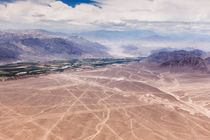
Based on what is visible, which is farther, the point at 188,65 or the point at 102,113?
the point at 188,65

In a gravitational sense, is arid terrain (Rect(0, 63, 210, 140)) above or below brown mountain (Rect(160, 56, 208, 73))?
below

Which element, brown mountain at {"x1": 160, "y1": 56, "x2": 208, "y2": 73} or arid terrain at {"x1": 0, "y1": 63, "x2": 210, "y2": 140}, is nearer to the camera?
arid terrain at {"x1": 0, "y1": 63, "x2": 210, "y2": 140}

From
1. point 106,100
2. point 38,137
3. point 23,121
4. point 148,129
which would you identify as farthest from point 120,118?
point 23,121

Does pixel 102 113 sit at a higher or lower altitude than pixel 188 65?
lower

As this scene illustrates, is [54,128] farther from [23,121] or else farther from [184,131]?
[184,131]

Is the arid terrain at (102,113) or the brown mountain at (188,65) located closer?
the arid terrain at (102,113)

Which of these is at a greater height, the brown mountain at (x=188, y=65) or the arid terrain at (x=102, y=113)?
the brown mountain at (x=188, y=65)

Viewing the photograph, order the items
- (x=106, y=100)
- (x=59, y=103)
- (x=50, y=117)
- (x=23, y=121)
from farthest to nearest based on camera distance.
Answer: (x=106, y=100) < (x=59, y=103) < (x=50, y=117) < (x=23, y=121)

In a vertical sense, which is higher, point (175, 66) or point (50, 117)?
point (175, 66)
